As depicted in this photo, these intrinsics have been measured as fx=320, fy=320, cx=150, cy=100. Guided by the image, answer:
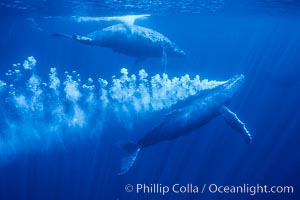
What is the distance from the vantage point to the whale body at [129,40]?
15.9 meters

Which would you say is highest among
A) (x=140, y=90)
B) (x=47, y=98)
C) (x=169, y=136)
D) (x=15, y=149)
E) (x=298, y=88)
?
(x=169, y=136)

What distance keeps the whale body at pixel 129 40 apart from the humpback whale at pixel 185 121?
4534 millimetres

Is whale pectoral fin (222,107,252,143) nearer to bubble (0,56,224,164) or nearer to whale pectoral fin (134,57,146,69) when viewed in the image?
bubble (0,56,224,164)

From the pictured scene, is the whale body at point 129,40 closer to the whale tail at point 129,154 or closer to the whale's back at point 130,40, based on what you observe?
the whale's back at point 130,40

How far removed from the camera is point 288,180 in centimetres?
2350

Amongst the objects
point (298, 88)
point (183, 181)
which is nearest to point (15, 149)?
point (183, 181)

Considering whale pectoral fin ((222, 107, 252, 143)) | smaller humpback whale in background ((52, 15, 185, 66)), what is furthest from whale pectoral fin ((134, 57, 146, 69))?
whale pectoral fin ((222, 107, 252, 143))

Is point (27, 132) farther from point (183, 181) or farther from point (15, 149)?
point (183, 181)

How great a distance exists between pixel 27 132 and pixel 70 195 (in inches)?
186

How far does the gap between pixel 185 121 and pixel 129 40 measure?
18.8ft

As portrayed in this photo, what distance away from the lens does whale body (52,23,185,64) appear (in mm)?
15945

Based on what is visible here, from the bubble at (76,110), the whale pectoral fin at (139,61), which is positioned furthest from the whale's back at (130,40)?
the bubble at (76,110)

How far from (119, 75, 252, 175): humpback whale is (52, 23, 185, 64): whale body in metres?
4.53

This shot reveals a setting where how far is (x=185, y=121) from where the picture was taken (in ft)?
A: 43.4
